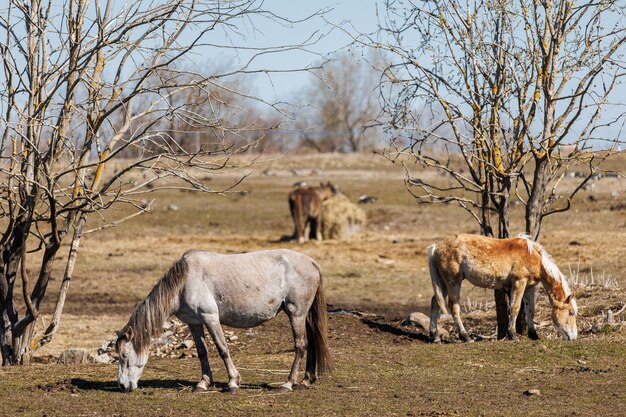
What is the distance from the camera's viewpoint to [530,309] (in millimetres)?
13062

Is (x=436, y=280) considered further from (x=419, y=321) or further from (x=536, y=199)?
(x=536, y=199)

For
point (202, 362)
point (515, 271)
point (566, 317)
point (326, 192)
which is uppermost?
point (326, 192)

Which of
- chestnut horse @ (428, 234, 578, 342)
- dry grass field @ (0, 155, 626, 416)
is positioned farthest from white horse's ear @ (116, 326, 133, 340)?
chestnut horse @ (428, 234, 578, 342)

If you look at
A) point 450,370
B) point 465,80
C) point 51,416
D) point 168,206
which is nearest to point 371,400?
point 450,370

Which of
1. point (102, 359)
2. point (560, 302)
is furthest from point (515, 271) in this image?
point (102, 359)

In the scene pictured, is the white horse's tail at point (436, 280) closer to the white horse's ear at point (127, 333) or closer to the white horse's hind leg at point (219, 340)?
the white horse's hind leg at point (219, 340)

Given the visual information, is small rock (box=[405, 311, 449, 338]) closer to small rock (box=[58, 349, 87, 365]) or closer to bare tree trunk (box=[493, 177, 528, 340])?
bare tree trunk (box=[493, 177, 528, 340])

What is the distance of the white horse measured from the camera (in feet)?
30.9

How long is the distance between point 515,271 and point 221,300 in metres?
4.87

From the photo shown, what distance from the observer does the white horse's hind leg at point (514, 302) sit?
42.1ft

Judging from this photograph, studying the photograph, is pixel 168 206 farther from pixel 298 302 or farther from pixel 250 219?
pixel 298 302

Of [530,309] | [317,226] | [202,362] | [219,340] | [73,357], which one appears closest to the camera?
[219,340]

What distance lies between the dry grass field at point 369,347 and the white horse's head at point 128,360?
5.8 inches

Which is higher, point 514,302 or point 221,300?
point 221,300
